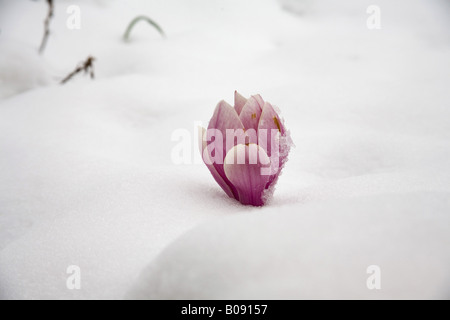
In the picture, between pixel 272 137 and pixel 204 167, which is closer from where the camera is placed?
pixel 272 137

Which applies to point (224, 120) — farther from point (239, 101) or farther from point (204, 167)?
point (204, 167)

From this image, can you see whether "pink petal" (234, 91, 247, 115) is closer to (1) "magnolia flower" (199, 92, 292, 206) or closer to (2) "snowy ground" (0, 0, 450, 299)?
(1) "magnolia flower" (199, 92, 292, 206)

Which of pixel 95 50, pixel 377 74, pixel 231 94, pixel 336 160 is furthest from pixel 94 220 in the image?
pixel 95 50

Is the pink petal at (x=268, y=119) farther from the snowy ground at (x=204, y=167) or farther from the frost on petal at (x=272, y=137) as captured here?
the snowy ground at (x=204, y=167)

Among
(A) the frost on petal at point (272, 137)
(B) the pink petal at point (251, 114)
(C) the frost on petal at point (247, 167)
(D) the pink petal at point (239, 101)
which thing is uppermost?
(D) the pink petal at point (239, 101)

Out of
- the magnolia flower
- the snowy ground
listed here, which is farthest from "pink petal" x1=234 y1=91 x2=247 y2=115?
the snowy ground

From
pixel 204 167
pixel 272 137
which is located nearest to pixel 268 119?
pixel 272 137

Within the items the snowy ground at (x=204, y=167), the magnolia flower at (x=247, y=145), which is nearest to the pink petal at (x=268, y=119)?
the magnolia flower at (x=247, y=145)
